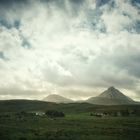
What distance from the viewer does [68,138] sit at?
168ft

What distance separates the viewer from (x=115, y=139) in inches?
2015

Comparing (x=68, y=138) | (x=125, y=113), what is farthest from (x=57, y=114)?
(x=68, y=138)

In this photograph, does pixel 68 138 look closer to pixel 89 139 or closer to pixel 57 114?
pixel 89 139

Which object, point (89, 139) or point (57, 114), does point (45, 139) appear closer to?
point (89, 139)

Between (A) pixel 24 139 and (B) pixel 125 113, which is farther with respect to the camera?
(B) pixel 125 113

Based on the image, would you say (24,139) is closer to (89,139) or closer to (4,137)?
(4,137)

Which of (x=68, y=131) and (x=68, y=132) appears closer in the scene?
(x=68, y=132)

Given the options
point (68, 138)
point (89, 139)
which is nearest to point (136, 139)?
point (89, 139)

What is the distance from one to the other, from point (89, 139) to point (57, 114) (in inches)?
3117

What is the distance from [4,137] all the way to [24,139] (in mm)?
4213

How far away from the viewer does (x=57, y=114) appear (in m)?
129

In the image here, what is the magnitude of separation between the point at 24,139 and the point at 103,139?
15.4 m

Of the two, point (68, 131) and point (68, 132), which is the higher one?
point (68, 131)

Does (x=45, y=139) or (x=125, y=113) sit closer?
(x=45, y=139)
